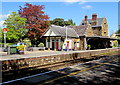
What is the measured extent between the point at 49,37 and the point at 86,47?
1051cm

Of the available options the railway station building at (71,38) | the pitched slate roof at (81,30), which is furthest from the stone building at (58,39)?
the pitched slate roof at (81,30)

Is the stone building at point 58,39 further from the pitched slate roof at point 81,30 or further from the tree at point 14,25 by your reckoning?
the tree at point 14,25

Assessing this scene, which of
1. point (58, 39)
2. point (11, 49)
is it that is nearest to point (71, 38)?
point (58, 39)

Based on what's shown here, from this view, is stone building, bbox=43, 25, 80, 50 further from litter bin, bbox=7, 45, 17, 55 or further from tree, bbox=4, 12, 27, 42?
litter bin, bbox=7, 45, 17, 55

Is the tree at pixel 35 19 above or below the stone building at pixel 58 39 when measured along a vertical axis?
above

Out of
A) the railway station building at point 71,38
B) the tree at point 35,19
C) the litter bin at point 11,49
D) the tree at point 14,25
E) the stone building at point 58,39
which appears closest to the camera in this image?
the litter bin at point 11,49

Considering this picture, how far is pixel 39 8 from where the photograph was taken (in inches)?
1558

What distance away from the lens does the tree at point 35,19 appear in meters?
38.0

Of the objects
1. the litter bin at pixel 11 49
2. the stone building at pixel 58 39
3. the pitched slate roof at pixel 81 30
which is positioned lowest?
the litter bin at pixel 11 49

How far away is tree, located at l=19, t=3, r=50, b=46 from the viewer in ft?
125

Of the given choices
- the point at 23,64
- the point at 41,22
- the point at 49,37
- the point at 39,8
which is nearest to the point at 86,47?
the point at 49,37

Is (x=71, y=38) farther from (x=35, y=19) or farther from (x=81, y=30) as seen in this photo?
(x=35, y=19)

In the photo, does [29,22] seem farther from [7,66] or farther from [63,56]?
[7,66]

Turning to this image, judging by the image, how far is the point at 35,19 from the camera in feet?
126
